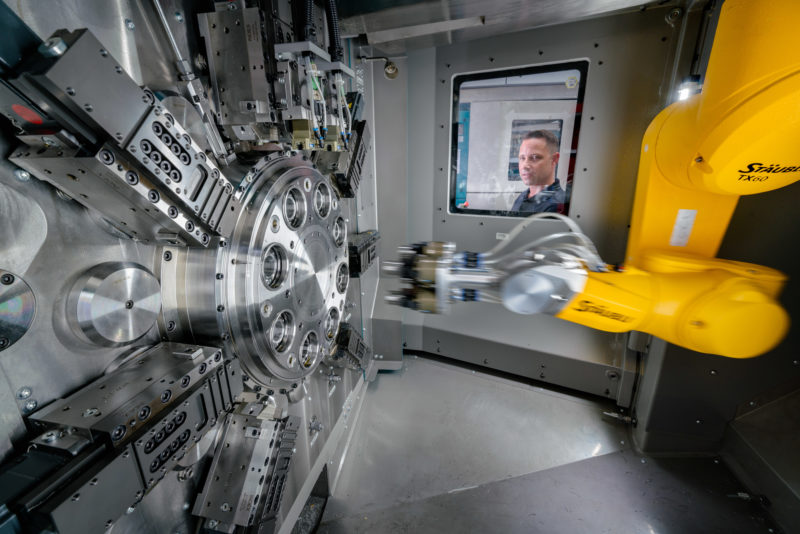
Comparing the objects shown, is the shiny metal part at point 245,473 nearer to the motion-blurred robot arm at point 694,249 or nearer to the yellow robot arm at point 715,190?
the motion-blurred robot arm at point 694,249

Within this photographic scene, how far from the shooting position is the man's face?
3.06m

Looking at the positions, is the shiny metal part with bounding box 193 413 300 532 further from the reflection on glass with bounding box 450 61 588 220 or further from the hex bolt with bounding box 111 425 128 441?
the reflection on glass with bounding box 450 61 588 220

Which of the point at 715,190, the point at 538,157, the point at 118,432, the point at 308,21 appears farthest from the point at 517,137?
the point at 118,432

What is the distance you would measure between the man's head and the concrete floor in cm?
203

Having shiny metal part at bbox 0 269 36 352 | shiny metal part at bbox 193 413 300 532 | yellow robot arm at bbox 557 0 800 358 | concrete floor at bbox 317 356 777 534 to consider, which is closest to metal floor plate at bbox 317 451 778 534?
concrete floor at bbox 317 356 777 534

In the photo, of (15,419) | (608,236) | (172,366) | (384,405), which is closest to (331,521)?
(384,405)

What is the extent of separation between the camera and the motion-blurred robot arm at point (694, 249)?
1126 mm

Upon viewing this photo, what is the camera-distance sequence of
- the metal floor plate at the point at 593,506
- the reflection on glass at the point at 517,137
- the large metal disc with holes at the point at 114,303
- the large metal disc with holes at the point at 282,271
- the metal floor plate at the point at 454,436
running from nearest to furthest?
the large metal disc with holes at the point at 114,303
the large metal disc with holes at the point at 282,271
the metal floor plate at the point at 593,506
the metal floor plate at the point at 454,436
the reflection on glass at the point at 517,137

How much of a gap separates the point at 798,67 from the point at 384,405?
3.20 metres

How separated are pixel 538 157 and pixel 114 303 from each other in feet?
10.2

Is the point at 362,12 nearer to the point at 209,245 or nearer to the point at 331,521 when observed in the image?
the point at 209,245

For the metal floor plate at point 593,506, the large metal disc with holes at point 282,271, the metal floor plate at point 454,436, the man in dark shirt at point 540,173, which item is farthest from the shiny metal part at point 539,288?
the man in dark shirt at point 540,173

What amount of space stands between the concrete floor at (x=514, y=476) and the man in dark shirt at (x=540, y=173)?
5.91ft

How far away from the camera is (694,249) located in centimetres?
169
